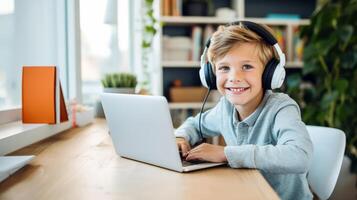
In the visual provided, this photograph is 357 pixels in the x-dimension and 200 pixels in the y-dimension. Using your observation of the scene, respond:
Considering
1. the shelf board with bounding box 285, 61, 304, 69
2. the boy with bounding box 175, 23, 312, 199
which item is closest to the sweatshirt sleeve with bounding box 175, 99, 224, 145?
the boy with bounding box 175, 23, 312, 199

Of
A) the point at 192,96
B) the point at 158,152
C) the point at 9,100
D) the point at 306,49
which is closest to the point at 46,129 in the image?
the point at 9,100

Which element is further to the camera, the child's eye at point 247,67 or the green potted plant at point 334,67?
the green potted plant at point 334,67

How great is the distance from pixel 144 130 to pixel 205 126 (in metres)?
0.42

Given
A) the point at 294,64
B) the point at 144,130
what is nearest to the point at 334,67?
the point at 294,64

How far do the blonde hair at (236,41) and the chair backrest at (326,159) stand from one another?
0.29m

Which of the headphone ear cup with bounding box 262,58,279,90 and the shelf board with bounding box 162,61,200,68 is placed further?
the shelf board with bounding box 162,61,200,68

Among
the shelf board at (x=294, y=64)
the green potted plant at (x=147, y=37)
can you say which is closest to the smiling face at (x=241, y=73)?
the green potted plant at (x=147, y=37)

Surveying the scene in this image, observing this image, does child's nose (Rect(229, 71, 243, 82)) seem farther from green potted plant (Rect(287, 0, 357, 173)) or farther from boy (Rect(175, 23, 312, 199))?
green potted plant (Rect(287, 0, 357, 173))

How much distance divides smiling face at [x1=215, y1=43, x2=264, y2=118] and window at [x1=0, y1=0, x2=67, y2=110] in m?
0.71

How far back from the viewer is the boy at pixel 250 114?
91 cm

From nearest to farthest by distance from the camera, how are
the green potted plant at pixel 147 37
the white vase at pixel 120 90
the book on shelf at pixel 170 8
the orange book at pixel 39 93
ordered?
the orange book at pixel 39 93
the white vase at pixel 120 90
the green potted plant at pixel 147 37
the book on shelf at pixel 170 8

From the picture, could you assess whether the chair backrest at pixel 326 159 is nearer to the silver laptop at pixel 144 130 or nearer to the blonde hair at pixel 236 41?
the blonde hair at pixel 236 41

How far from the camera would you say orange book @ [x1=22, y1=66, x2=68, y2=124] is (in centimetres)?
129

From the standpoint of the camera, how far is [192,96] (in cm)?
295
